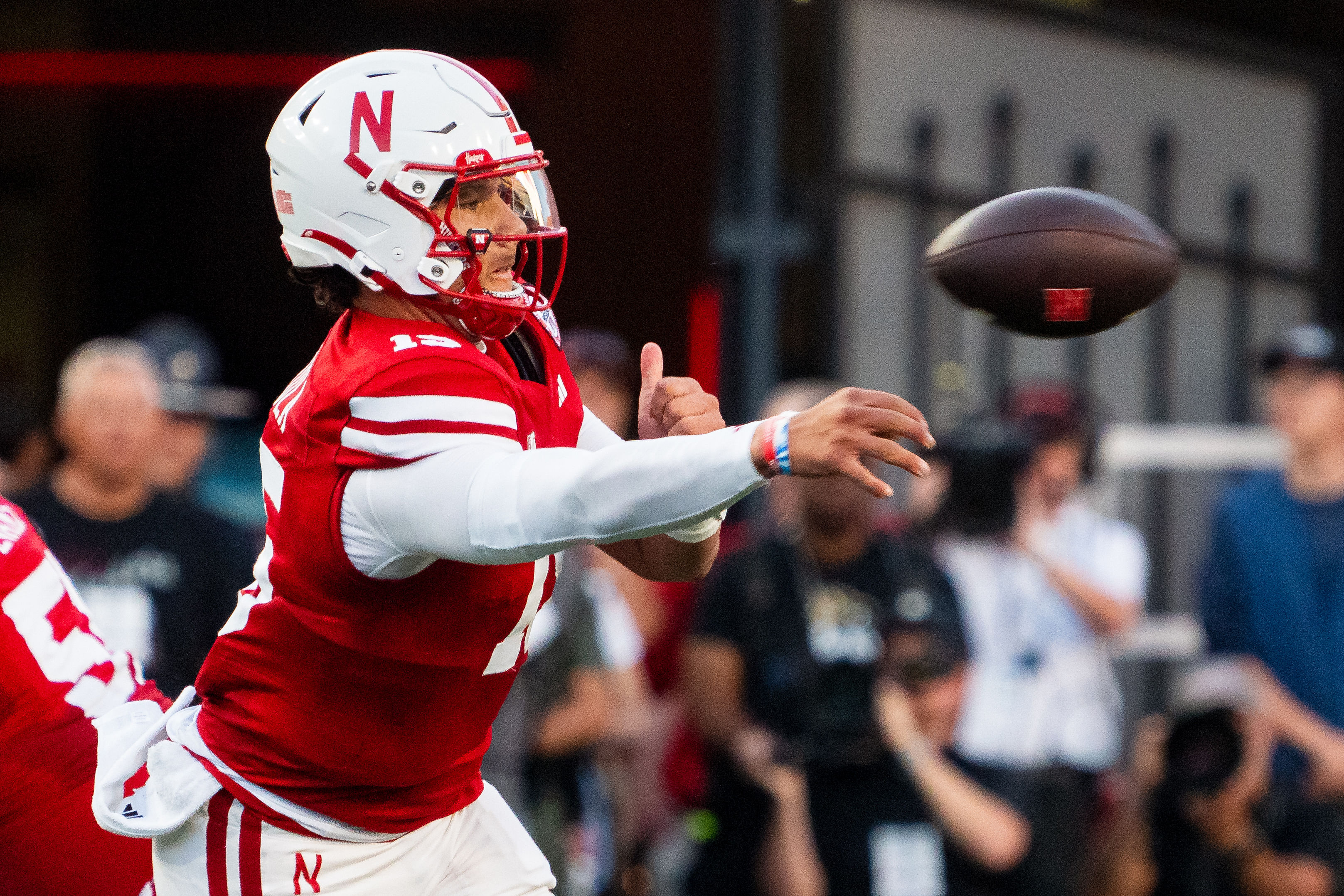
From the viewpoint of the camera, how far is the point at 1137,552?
4824 millimetres

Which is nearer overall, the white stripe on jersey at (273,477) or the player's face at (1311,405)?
the white stripe on jersey at (273,477)

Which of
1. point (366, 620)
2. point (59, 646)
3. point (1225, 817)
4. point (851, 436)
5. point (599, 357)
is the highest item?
point (599, 357)

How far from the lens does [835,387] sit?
5.02 metres

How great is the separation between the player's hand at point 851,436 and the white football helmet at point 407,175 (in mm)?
540

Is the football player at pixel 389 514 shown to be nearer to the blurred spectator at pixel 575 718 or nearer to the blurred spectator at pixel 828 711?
the blurred spectator at pixel 828 711

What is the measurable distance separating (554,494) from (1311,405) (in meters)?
3.48

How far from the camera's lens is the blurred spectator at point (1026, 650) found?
4340mm

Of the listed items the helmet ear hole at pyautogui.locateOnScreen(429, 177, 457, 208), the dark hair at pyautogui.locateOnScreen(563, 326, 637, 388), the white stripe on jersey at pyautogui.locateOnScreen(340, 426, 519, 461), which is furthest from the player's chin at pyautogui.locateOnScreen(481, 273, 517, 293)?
the dark hair at pyautogui.locateOnScreen(563, 326, 637, 388)

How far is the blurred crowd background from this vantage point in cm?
412

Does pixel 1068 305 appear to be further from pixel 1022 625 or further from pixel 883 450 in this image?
pixel 1022 625

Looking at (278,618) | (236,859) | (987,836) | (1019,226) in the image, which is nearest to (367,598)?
(278,618)

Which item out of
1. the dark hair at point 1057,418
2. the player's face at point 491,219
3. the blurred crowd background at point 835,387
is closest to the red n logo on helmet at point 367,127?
the player's face at point 491,219

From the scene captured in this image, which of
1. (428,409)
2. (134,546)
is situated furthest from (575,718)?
(428,409)

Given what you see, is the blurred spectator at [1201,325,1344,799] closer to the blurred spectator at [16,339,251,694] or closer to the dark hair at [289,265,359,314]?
the blurred spectator at [16,339,251,694]
